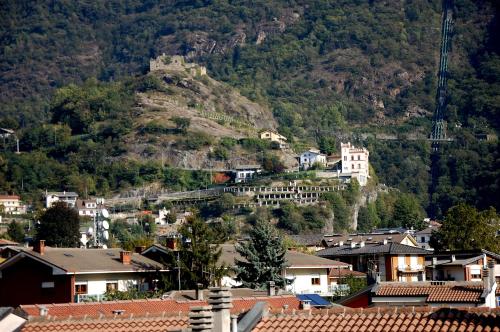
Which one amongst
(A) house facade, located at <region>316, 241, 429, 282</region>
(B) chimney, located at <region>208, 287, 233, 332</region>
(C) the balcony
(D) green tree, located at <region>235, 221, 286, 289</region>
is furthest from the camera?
(C) the balcony

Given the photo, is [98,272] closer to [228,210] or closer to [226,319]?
[226,319]

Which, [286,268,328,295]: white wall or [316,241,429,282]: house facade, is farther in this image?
[316,241,429,282]: house facade

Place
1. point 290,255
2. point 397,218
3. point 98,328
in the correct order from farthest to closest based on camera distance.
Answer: point 397,218 < point 290,255 < point 98,328

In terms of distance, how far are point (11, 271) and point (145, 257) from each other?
673cm

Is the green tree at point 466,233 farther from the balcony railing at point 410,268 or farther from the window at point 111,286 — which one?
the window at point 111,286

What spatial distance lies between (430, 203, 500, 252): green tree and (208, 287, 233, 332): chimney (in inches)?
3133

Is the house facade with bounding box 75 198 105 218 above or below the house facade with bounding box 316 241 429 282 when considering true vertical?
above

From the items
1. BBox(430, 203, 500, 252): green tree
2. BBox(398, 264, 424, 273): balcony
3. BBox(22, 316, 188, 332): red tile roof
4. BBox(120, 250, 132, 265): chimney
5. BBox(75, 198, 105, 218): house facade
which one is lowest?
BBox(22, 316, 188, 332): red tile roof

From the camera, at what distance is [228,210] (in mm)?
196250

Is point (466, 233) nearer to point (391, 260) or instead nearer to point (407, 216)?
point (391, 260)

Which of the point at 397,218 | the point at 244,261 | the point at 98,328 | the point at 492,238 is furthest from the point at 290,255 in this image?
the point at 397,218

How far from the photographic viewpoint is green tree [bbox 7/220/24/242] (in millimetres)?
153250

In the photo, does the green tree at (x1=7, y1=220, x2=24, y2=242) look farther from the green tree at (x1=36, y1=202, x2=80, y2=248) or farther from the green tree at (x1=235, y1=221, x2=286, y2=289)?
the green tree at (x1=235, y1=221, x2=286, y2=289)

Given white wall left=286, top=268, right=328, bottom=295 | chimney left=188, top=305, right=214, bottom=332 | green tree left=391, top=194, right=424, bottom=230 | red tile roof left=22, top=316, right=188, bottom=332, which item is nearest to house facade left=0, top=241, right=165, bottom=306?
white wall left=286, top=268, right=328, bottom=295
